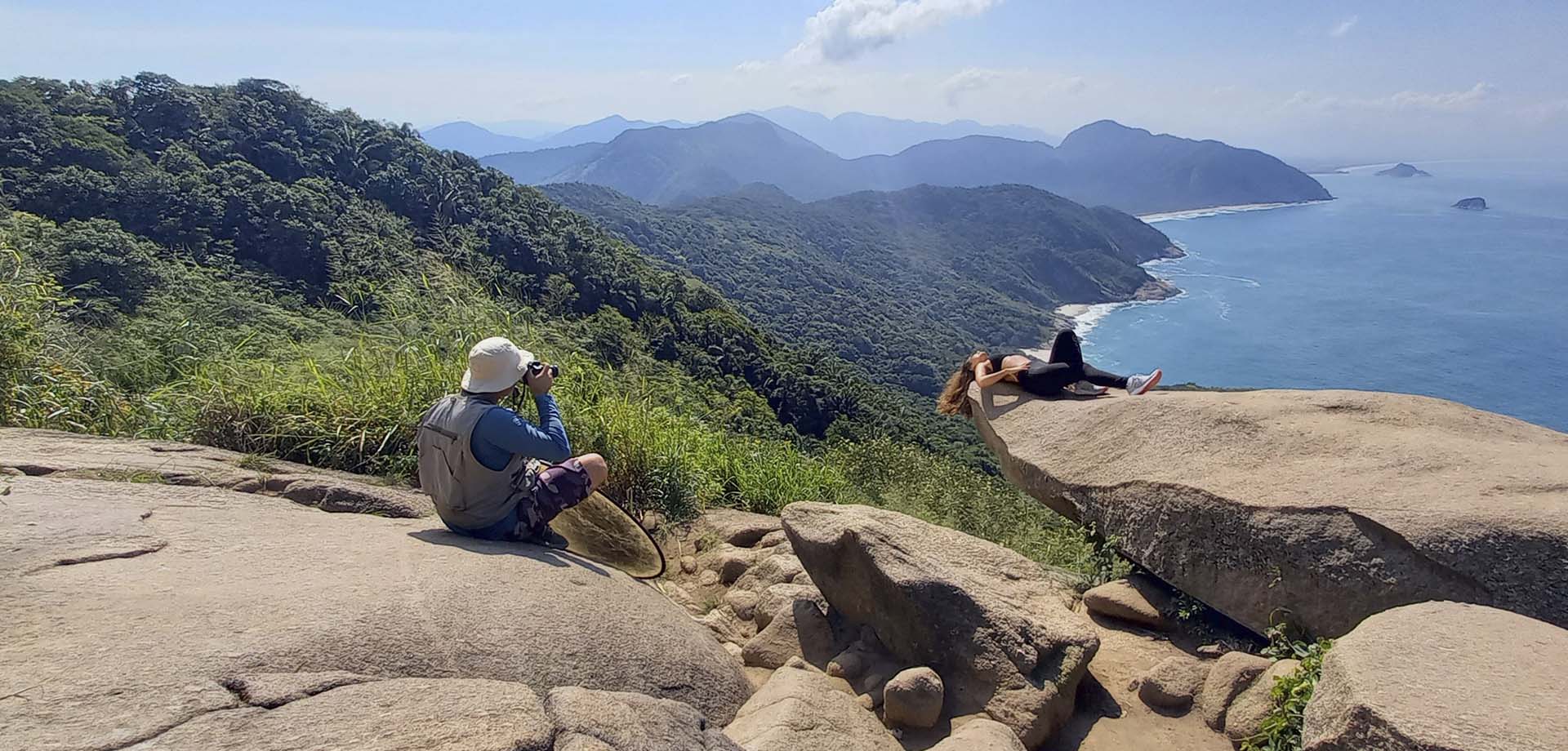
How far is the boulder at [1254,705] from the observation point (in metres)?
3.68

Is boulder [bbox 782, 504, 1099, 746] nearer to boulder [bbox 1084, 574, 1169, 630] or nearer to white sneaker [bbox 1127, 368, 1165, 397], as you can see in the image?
boulder [bbox 1084, 574, 1169, 630]

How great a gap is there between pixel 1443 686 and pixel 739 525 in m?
4.41

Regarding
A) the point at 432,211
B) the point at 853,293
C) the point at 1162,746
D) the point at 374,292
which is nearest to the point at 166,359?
the point at 374,292

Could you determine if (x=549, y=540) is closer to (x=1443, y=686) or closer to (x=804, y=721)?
(x=804, y=721)

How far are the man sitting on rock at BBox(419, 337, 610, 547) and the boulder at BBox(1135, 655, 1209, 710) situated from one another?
3.10 metres

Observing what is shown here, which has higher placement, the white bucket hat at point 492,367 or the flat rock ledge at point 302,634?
the white bucket hat at point 492,367

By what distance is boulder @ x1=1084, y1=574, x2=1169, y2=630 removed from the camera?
4980 mm

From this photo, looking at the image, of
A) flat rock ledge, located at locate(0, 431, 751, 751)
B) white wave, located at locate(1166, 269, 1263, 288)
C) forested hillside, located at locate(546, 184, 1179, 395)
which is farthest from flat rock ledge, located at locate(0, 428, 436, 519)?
white wave, located at locate(1166, 269, 1263, 288)

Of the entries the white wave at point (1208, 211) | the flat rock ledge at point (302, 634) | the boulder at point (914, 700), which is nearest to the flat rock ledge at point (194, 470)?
the flat rock ledge at point (302, 634)

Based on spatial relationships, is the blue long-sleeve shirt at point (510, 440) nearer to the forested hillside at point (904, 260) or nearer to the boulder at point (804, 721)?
the boulder at point (804, 721)

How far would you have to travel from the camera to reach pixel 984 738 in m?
3.39

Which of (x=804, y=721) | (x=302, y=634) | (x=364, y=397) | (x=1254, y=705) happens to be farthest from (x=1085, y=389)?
(x=302, y=634)

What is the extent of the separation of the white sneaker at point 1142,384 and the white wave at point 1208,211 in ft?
608

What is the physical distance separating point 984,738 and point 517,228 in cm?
4191
